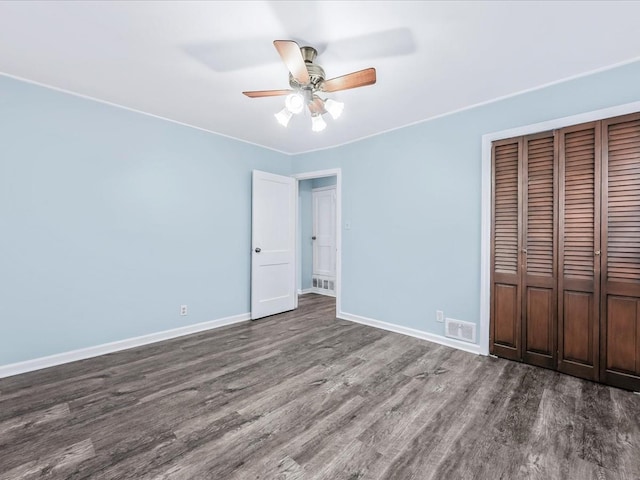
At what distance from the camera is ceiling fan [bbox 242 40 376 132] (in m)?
1.80

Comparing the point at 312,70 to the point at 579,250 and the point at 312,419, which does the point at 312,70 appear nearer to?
the point at 312,419

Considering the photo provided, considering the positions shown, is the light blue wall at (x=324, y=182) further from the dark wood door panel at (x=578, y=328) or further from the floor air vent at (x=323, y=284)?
the dark wood door panel at (x=578, y=328)

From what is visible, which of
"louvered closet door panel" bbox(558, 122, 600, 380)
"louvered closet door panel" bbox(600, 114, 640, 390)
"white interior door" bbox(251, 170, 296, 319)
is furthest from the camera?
"white interior door" bbox(251, 170, 296, 319)

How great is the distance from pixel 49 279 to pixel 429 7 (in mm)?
3741

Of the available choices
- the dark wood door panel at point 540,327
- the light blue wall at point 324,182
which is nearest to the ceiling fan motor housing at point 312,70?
the dark wood door panel at point 540,327

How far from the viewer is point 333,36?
195 cm

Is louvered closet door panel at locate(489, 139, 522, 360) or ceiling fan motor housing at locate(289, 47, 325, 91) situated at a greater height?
ceiling fan motor housing at locate(289, 47, 325, 91)

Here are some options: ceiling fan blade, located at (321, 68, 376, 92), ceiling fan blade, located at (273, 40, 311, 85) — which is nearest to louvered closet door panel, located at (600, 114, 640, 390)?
ceiling fan blade, located at (321, 68, 376, 92)

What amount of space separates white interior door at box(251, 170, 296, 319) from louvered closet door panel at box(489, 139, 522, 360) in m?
2.81

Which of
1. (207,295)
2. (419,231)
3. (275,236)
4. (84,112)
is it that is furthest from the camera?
(275,236)

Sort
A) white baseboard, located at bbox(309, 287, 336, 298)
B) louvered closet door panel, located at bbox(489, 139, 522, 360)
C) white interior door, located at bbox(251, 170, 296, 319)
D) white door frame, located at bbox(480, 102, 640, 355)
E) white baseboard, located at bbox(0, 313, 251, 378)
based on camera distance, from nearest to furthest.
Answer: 1. white baseboard, located at bbox(0, 313, 251, 378)
2. louvered closet door panel, located at bbox(489, 139, 522, 360)
3. white door frame, located at bbox(480, 102, 640, 355)
4. white interior door, located at bbox(251, 170, 296, 319)
5. white baseboard, located at bbox(309, 287, 336, 298)

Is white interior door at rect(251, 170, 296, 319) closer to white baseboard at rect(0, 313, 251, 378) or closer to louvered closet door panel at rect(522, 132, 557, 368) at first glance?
white baseboard at rect(0, 313, 251, 378)

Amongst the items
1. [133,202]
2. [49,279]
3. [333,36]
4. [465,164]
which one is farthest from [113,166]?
[465,164]

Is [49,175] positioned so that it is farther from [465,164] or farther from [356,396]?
[465,164]
